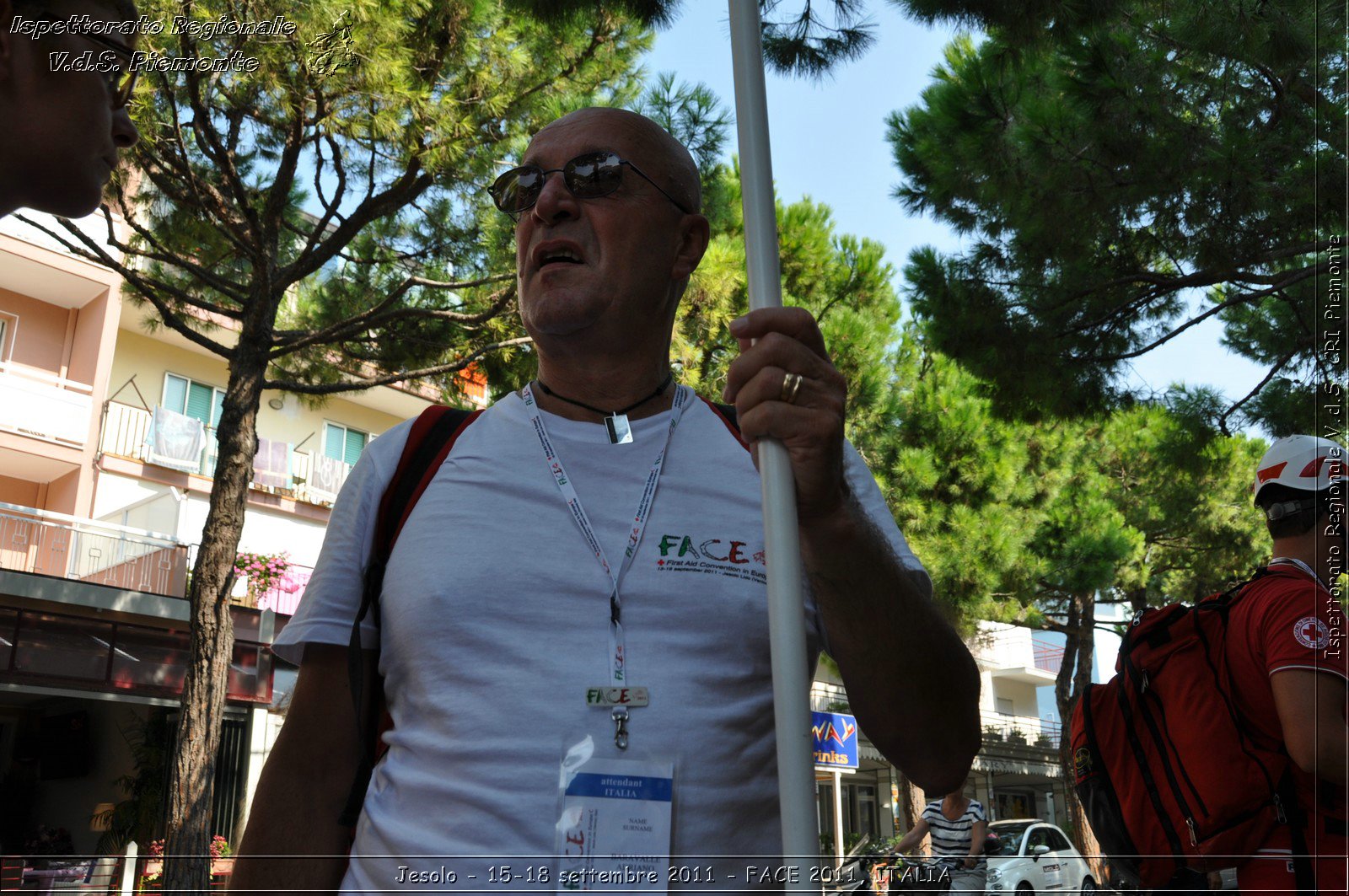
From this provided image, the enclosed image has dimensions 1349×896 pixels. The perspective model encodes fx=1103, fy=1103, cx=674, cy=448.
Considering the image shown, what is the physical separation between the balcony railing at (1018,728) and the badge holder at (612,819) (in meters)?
33.8

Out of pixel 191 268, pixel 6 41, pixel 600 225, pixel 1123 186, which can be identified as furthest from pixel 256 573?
pixel 6 41

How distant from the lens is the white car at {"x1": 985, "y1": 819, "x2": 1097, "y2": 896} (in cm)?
1573

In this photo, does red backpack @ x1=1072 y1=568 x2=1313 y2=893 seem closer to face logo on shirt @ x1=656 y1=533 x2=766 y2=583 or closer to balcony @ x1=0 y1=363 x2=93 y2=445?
face logo on shirt @ x1=656 y1=533 x2=766 y2=583

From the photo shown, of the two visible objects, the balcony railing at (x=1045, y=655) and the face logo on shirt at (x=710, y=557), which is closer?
the face logo on shirt at (x=710, y=557)

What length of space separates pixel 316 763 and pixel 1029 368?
7727 millimetres

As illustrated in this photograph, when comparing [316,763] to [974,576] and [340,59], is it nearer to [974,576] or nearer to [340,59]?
[340,59]

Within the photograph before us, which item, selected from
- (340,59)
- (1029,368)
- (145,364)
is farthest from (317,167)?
(145,364)

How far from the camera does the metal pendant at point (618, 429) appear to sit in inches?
A: 71.7

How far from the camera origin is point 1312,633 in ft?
7.01

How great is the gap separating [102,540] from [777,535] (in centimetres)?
1752

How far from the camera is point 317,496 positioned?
73.0ft

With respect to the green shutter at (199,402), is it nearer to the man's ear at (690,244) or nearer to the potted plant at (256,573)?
the potted plant at (256,573)

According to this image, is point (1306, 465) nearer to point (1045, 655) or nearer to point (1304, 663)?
point (1304, 663)

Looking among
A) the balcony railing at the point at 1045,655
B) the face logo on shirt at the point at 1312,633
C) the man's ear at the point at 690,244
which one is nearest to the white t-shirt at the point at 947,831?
the face logo on shirt at the point at 1312,633
